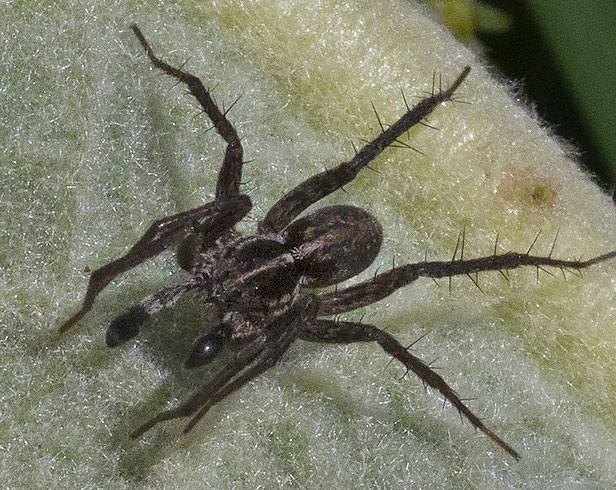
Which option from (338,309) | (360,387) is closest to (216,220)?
(338,309)

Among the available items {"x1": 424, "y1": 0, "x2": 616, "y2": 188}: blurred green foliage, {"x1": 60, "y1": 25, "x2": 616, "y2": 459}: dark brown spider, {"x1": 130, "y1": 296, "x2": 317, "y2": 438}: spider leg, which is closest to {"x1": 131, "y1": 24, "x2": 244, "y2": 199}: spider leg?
{"x1": 60, "y1": 25, "x2": 616, "y2": 459}: dark brown spider

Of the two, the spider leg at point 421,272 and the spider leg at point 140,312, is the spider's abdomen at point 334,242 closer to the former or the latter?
the spider leg at point 421,272

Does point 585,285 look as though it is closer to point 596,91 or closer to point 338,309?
point 338,309

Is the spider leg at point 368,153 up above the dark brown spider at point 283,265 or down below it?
above

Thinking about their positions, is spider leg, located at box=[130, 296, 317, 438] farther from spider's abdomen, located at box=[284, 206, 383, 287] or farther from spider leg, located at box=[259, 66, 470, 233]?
spider leg, located at box=[259, 66, 470, 233]

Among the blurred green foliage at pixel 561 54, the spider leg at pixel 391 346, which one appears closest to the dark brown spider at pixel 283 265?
the spider leg at pixel 391 346

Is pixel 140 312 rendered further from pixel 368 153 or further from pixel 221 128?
pixel 368 153

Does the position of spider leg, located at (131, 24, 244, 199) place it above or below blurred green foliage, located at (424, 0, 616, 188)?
above
